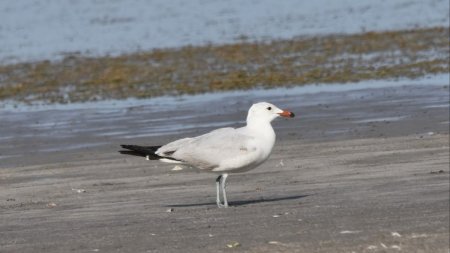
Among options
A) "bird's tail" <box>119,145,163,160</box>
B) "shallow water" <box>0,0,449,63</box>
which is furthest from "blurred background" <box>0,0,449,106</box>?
"bird's tail" <box>119,145,163,160</box>

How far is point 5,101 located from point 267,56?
789 centimetres

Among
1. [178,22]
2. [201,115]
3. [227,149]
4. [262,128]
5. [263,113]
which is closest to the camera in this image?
[227,149]

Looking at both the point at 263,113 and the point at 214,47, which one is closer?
the point at 263,113

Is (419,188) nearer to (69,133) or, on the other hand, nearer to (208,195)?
(208,195)

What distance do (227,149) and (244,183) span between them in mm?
2110

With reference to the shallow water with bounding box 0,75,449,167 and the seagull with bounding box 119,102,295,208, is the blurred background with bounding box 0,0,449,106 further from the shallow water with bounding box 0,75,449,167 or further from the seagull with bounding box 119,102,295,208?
the seagull with bounding box 119,102,295,208

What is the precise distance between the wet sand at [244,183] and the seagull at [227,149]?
392 mm

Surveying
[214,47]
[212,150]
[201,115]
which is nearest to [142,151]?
[212,150]

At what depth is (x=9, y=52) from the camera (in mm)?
38812

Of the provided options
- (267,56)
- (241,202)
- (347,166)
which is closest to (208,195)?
(241,202)

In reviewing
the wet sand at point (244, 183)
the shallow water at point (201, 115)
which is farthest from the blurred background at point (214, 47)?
the wet sand at point (244, 183)

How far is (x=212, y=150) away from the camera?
1227cm

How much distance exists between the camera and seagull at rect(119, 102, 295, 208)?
39.9 ft

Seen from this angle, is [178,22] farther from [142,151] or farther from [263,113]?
[142,151]
